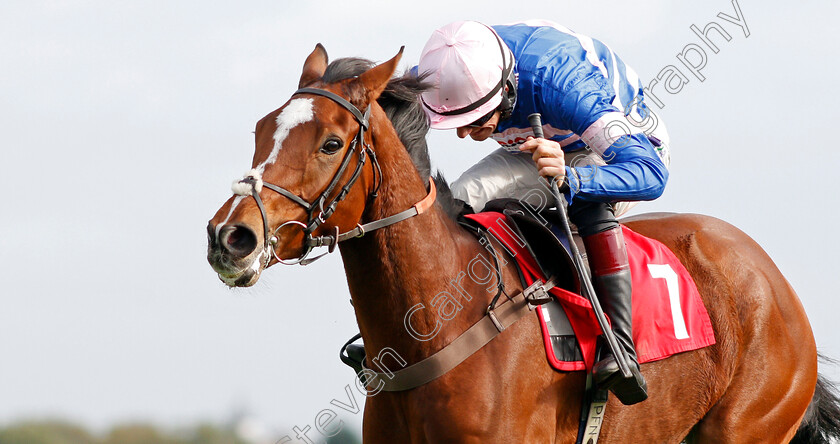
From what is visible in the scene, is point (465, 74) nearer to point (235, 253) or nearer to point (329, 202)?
point (329, 202)

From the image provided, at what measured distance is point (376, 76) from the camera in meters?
3.82

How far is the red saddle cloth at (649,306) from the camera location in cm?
415

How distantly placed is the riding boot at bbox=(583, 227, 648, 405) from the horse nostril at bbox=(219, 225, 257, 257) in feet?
5.79

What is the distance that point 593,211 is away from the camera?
170 inches

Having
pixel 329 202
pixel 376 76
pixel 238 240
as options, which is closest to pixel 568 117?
pixel 376 76

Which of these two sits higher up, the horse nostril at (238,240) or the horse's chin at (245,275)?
the horse nostril at (238,240)

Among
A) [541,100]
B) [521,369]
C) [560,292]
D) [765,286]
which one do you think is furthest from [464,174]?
[765,286]

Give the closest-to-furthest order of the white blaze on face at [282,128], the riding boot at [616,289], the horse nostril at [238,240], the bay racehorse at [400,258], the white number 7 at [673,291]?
the horse nostril at [238,240], the white blaze on face at [282,128], the bay racehorse at [400,258], the riding boot at [616,289], the white number 7 at [673,291]

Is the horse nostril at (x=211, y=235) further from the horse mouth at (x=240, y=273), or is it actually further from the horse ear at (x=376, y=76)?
the horse ear at (x=376, y=76)

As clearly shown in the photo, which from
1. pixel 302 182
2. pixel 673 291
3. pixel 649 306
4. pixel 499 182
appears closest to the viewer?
pixel 302 182

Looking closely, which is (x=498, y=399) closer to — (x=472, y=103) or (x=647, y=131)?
(x=472, y=103)

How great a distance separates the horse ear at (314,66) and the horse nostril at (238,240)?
3.22ft

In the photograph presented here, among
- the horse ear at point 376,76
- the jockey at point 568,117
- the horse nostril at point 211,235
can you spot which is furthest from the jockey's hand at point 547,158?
the horse nostril at point 211,235

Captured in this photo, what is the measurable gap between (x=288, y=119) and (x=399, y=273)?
82 centimetres
